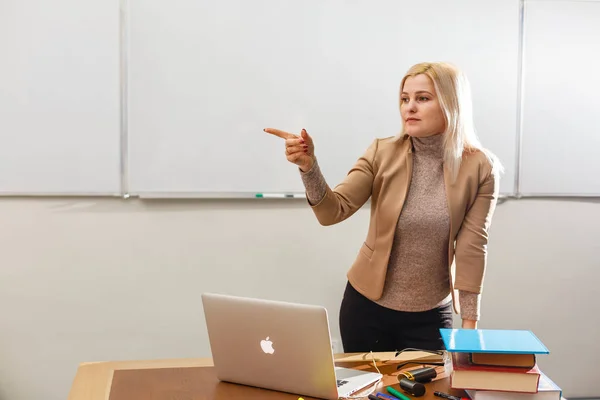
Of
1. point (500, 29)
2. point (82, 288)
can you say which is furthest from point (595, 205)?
point (82, 288)

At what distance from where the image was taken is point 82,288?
282cm

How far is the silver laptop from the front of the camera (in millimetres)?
1386

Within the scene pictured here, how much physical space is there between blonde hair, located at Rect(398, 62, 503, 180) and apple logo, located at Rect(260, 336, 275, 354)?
2.78 feet

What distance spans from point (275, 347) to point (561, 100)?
2279 mm

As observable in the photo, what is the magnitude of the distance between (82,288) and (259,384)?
1576mm

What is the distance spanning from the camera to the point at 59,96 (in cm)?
273

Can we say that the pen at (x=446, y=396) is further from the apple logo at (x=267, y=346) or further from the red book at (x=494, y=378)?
the apple logo at (x=267, y=346)

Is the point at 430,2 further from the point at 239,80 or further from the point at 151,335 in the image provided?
the point at 151,335

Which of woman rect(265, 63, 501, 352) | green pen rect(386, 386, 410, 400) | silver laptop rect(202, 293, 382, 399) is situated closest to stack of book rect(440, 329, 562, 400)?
green pen rect(386, 386, 410, 400)

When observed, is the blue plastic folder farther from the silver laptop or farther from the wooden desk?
the silver laptop

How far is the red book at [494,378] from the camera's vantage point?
4.56 feet

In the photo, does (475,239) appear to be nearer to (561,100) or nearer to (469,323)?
(469,323)

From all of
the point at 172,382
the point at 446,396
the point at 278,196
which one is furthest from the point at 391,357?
the point at 278,196

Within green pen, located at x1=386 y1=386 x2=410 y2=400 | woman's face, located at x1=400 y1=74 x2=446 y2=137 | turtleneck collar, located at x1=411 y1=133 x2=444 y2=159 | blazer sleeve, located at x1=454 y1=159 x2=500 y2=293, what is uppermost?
woman's face, located at x1=400 y1=74 x2=446 y2=137
